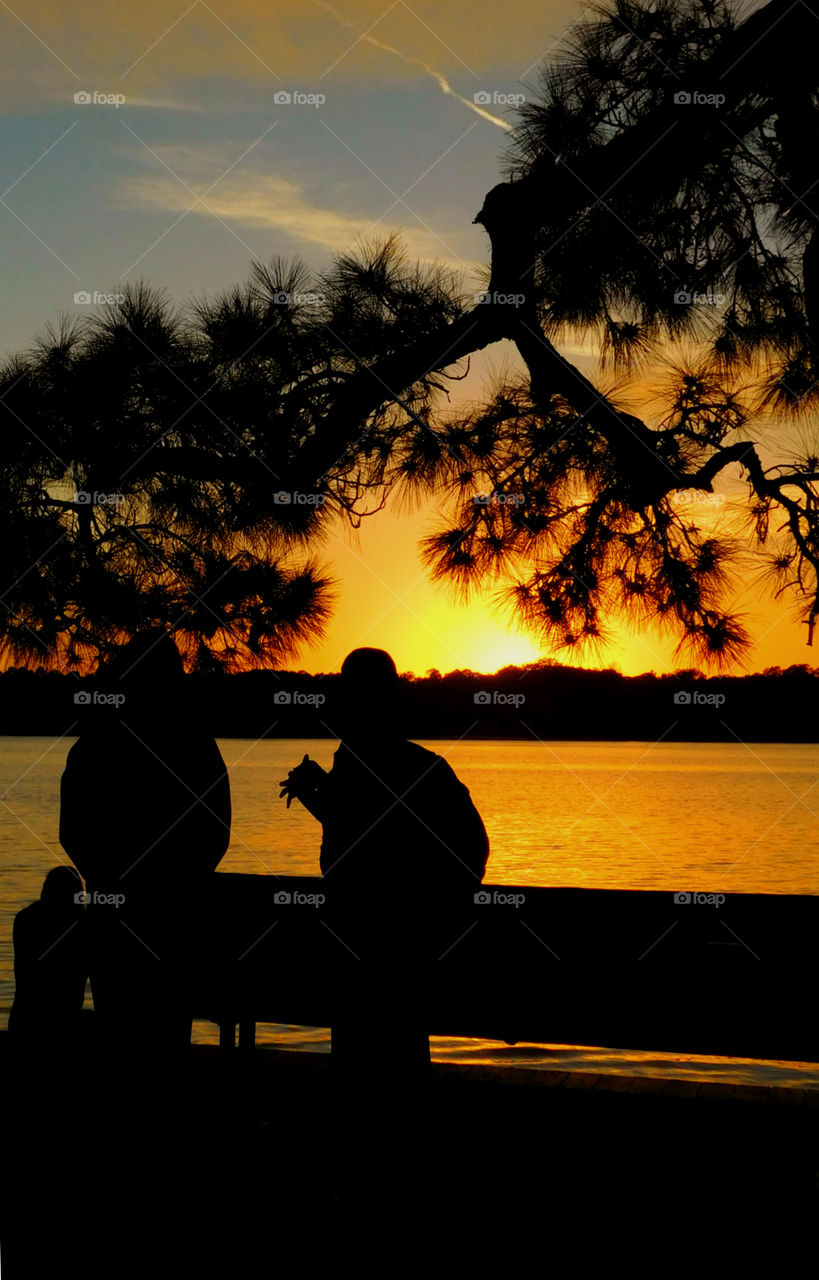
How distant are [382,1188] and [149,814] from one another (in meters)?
1.30

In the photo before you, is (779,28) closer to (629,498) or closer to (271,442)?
(629,498)

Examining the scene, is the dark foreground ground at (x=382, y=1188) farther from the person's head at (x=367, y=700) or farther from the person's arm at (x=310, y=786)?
the person's head at (x=367, y=700)

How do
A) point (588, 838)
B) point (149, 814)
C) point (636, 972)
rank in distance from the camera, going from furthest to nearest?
point (588, 838)
point (149, 814)
point (636, 972)

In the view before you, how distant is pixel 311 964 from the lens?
155 inches

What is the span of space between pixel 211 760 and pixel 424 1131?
1286 millimetres

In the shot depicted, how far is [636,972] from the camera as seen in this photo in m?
3.63

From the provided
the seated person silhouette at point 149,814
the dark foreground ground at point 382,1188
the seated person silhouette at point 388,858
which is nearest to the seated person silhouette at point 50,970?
the dark foreground ground at point 382,1188

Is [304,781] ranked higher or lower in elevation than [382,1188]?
higher

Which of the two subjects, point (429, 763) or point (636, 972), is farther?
point (636, 972)

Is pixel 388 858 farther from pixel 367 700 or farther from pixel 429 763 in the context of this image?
pixel 367 700

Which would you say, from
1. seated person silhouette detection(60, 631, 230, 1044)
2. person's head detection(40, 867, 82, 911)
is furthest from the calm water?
person's head detection(40, 867, 82, 911)

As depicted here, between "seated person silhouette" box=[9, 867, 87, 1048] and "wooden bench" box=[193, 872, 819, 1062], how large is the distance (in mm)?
1557

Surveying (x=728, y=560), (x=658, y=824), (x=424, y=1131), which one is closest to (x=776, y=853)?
(x=658, y=824)

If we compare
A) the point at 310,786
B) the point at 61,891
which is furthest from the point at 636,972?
the point at 61,891
